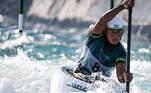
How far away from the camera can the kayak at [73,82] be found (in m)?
4.70

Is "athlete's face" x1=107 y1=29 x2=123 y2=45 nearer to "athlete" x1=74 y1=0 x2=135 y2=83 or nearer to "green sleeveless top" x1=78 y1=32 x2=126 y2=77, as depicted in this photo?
"athlete" x1=74 y1=0 x2=135 y2=83

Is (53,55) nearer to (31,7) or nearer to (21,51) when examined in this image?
(21,51)

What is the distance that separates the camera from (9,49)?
32.5 ft

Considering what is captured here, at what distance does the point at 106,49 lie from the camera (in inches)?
188

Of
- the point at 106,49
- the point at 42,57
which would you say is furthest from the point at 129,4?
the point at 42,57

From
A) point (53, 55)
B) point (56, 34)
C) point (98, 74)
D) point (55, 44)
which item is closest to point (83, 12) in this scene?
point (56, 34)

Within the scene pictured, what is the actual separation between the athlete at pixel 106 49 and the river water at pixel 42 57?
0.40 meters

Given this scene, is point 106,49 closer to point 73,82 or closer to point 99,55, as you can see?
point 99,55

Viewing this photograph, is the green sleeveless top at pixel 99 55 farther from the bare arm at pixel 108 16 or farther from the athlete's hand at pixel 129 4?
the athlete's hand at pixel 129 4

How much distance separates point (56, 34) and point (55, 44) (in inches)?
45.2

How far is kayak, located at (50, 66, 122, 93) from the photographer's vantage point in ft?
15.4

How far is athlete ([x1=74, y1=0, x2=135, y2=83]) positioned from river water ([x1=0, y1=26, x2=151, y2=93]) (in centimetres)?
40

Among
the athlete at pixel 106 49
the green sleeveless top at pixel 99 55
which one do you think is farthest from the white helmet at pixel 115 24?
the green sleeveless top at pixel 99 55

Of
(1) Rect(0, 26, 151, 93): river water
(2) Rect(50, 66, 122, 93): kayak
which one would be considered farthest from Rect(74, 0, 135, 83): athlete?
(1) Rect(0, 26, 151, 93): river water
